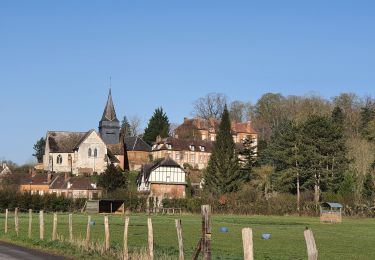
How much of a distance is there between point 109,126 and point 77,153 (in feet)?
46.7

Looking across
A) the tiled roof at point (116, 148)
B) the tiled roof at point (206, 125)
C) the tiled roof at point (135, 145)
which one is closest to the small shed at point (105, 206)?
the tiled roof at point (116, 148)

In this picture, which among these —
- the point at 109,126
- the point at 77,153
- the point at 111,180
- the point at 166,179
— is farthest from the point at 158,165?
the point at 109,126

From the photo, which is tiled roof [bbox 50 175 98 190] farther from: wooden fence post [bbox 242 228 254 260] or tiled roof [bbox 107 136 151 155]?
wooden fence post [bbox 242 228 254 260]

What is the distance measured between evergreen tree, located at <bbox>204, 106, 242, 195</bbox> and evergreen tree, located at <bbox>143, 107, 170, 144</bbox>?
38006mm

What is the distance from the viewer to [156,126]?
13350cm

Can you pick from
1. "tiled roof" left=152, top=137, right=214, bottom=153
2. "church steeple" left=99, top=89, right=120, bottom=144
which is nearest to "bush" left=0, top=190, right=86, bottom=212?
"tiled roof" left=152, top=137, right=214, bottom=153

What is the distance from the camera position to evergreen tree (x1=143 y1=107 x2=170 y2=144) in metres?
132

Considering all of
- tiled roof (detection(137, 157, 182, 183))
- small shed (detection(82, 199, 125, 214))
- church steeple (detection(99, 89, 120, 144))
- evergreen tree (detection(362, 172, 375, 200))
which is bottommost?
small shed (detection(82, 199, 125, 214))

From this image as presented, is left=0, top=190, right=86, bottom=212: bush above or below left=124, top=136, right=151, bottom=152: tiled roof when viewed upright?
below

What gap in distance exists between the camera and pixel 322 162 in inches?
3211

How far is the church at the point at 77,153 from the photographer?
108 meters

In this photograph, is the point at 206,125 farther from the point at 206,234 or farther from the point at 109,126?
the point at 206,234

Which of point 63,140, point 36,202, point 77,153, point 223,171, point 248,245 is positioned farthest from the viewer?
point 63,140

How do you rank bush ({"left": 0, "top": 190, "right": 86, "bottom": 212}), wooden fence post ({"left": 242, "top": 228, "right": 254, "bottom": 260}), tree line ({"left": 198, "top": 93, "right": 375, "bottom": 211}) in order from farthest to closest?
1. tree line ({"left": 198, "top": 93, "right": 375, "bottom": 211})
2. bush ({"left": 0, "top": 190, "right": 86, "bottom": 212})
3. wooden fence post ({"left": 242, "top": 228, "right": 254, "bottom": 260})
